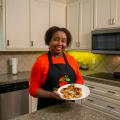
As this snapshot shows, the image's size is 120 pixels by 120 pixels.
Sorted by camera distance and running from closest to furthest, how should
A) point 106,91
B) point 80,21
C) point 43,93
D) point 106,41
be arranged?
point 43,93
point 106,91
point 106,41
point 80,21

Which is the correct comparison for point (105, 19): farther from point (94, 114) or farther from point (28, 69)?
point (94, 114)

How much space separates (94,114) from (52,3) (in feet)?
8.18

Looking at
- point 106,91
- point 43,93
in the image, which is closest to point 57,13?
point 106,91

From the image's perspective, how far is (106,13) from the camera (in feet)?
9.17

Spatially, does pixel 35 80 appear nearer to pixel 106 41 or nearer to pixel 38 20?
pixel 106 41

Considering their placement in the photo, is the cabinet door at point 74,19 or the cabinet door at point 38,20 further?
the cabinet door at point 74,19

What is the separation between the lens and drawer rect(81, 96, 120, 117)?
7.88 ft

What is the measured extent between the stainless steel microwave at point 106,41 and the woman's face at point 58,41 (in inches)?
53.8

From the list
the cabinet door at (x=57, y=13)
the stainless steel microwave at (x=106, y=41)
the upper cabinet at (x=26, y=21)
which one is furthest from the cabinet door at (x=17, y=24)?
the stainless steel microwave at (x=106, y=41)

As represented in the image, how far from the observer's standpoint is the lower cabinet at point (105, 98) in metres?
2.40

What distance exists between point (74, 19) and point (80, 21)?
0.17 metres

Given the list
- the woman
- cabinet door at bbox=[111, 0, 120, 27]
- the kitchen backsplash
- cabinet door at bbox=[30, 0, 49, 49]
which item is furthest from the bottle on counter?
cabinet door at bbox=[111, 0, 120, 27]

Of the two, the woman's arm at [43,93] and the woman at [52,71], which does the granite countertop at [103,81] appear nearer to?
the woman at [52,71]

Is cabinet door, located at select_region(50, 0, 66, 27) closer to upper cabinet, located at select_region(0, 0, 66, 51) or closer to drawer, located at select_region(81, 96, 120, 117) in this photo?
upper cabinet, located at select_region(0, 0, 66, 51)
